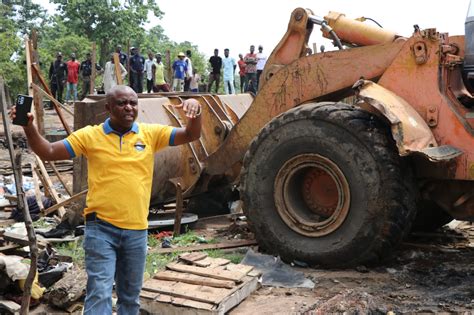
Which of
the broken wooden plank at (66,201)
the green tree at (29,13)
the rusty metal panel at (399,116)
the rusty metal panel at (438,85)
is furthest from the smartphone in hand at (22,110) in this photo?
the green tree at (29,13)

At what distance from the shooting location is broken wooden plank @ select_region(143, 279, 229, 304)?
15.8 ft

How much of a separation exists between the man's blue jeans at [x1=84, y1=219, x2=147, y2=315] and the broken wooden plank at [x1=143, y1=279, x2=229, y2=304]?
104cm

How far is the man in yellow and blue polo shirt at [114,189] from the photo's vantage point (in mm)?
3693

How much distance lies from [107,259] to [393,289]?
2659 mm

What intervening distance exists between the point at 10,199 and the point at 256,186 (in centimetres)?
419

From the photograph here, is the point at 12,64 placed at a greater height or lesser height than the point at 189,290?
greater

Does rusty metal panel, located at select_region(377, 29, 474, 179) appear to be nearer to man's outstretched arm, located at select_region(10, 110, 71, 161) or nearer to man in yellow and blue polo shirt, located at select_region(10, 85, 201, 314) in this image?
man in yellow and blue polo shirt, located at select_region(10, 85, 201, 314)

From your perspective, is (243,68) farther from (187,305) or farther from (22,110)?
(22,110)

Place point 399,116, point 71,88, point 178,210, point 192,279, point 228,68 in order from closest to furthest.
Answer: point 192,279 < point 399,116 < point 178,210 < point 228,68 < point 71,88

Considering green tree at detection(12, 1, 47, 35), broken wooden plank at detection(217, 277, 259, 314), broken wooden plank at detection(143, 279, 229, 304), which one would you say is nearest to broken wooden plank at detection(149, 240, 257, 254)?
broken wooden plank at detection(217, 277, 259, 314)

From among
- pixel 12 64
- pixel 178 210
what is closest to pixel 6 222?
pixel 178 210

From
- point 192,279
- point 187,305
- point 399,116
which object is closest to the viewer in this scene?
point 187,305

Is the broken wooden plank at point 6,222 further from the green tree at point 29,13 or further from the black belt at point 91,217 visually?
the green tree at point 29,13

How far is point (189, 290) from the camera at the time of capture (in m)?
4.99
